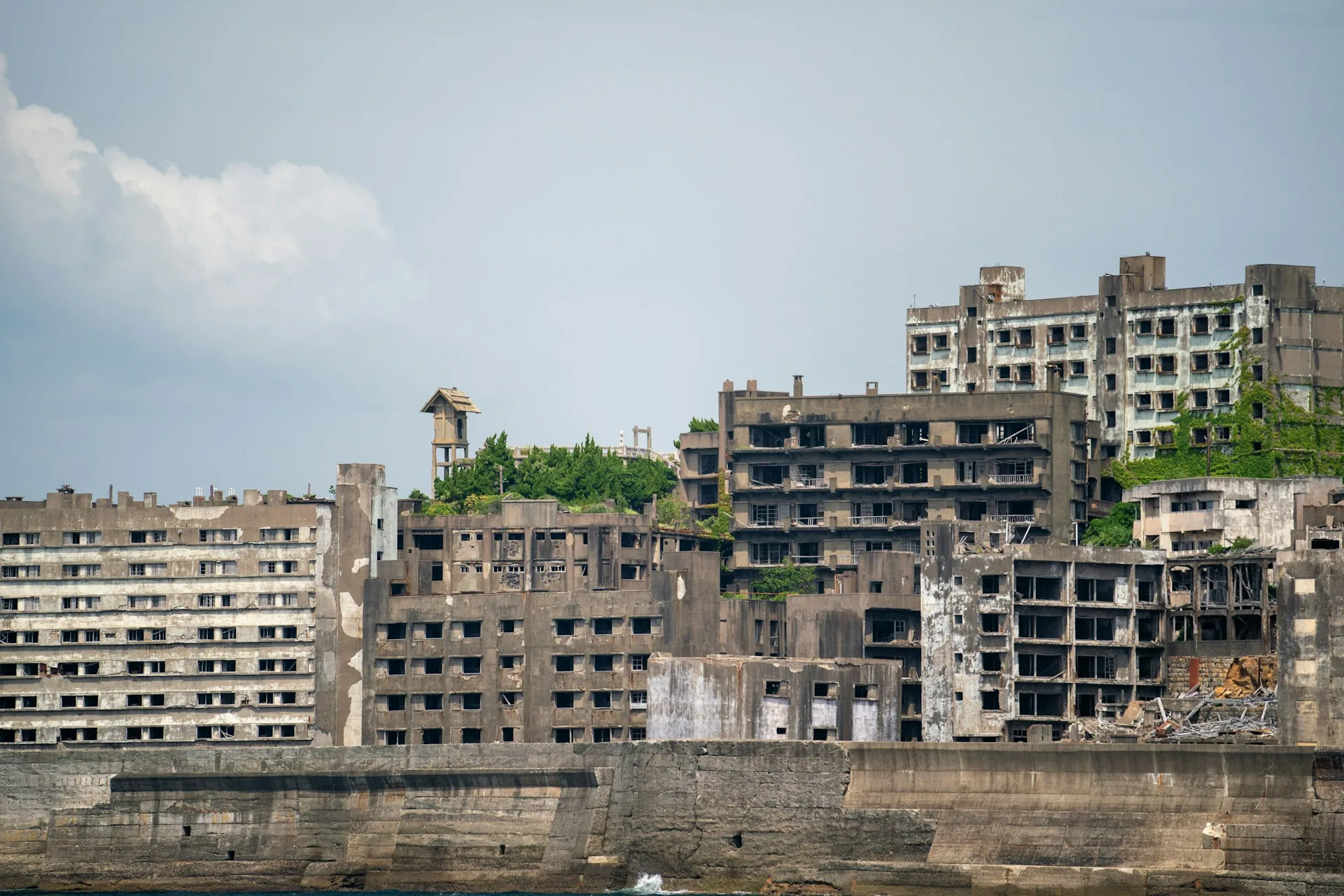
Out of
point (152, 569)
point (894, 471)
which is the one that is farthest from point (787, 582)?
point (152, 569)

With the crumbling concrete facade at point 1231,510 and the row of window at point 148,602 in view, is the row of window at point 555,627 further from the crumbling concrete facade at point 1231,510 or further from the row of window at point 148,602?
the crumbling concrete facade at point 1231,510

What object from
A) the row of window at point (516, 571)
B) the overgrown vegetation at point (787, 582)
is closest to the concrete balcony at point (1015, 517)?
the overgrown vegetation at point (787, 582)

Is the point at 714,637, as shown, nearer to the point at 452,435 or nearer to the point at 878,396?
the point at 878,396

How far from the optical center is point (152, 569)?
131250 mm

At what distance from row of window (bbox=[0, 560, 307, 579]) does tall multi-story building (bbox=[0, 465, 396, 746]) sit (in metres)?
0.07

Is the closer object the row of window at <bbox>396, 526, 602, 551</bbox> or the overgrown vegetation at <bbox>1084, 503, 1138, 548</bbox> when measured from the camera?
the overgrown vegetation at <bbox>1084, 503, 1138, 548</bbox>

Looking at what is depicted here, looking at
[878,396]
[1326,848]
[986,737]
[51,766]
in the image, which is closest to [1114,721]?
[986,737]

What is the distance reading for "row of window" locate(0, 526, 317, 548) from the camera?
131m

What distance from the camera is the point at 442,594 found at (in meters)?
126

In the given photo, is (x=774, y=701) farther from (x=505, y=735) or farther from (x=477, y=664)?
(x=477, y=664)

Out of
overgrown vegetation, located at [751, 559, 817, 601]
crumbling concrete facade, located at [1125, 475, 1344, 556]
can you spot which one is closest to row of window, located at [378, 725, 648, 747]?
overgrown vegetation, located at [751, 559, 817, 601]

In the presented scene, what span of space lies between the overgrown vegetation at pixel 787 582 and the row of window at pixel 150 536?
73.2 feet

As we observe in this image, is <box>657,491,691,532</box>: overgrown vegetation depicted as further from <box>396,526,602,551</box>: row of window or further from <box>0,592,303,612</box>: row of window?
<box>0,592,303,612</box>: row of window

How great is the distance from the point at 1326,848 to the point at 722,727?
2691cm
